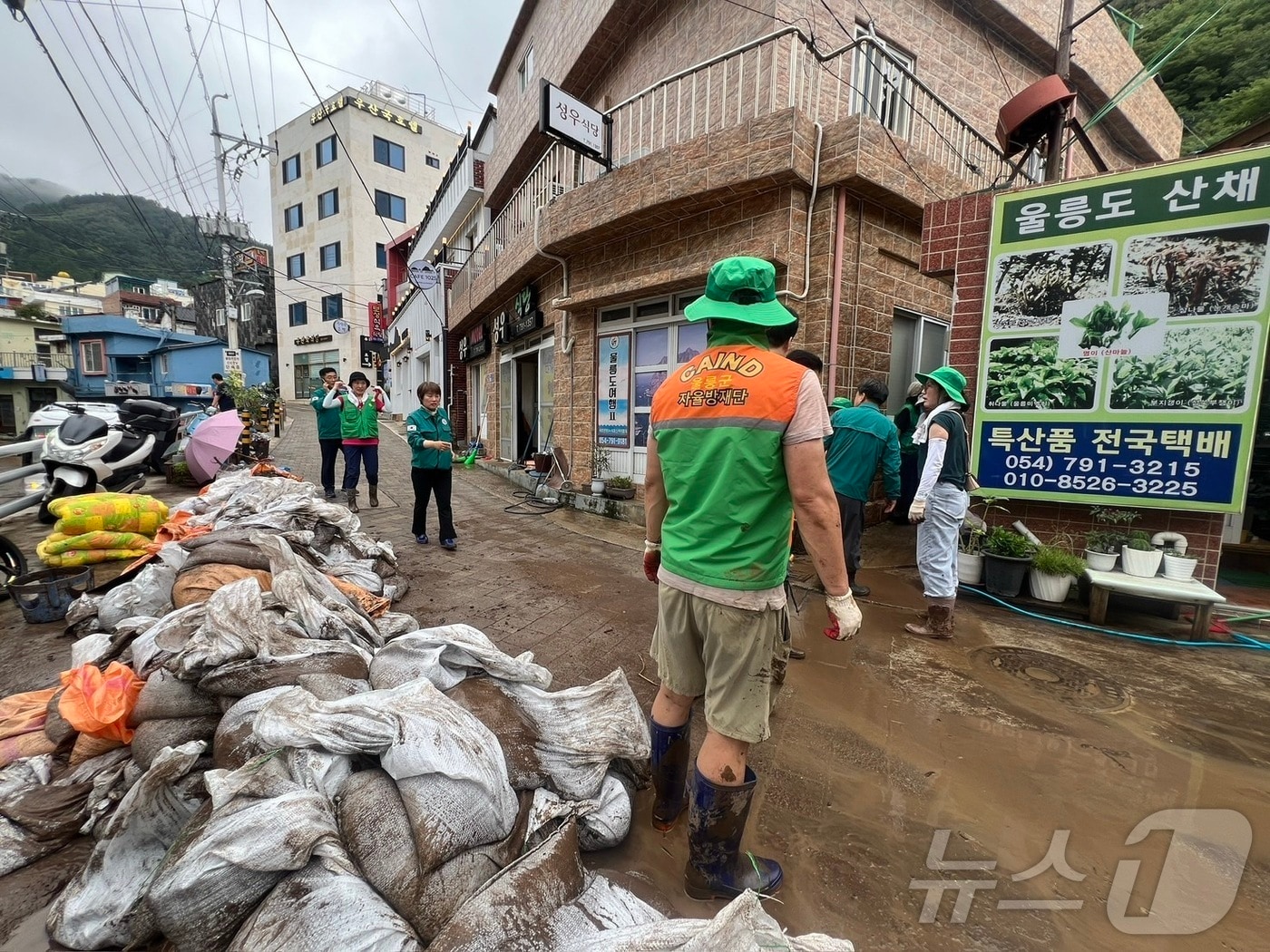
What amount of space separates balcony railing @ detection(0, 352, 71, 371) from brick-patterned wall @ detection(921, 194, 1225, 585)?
117 feet

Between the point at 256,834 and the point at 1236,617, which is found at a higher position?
the point at 256,834

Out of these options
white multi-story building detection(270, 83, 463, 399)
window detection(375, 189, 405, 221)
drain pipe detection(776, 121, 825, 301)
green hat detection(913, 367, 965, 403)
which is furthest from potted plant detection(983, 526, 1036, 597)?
window detection(375, 189, 405, 221)

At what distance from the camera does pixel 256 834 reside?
53.8 inches

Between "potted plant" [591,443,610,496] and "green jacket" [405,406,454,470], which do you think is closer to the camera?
"green jacket" [405,406,454,470]

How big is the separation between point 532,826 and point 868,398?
3.93 metres

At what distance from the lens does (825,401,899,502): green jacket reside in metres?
4.25

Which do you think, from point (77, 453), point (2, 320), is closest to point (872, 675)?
point (77, 453)

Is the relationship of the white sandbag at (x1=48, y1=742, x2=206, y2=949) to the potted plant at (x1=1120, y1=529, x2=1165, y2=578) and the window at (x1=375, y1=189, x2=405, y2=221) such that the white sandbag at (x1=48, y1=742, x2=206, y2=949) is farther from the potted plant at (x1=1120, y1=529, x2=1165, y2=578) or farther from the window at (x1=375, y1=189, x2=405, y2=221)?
the window at (x1=375, y1=189, x2=405, y2=221)

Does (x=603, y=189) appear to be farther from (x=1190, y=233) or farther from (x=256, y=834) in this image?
(x=256, y=834)

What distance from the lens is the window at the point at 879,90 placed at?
21.2 feet

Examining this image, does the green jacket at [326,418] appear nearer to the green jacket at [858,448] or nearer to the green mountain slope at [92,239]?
the green jacket at [858,448]

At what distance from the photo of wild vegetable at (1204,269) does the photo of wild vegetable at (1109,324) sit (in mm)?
142

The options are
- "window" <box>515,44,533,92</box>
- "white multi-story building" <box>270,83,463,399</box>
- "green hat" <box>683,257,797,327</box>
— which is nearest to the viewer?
"green hat" <box>683,257,797,327</box>

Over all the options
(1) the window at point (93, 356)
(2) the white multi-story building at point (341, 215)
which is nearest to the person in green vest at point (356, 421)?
(2) the white multi-story building at point (341, 215)
